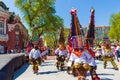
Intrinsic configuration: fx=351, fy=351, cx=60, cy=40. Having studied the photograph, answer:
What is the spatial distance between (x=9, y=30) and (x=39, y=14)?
11031 millimetres

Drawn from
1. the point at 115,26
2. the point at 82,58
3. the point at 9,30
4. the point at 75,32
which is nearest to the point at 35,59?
the point at 75,32

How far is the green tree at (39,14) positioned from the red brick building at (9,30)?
3.38 metres

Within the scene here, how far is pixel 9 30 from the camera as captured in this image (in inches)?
2648

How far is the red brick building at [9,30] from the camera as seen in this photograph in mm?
59469

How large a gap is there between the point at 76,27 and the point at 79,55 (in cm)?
167

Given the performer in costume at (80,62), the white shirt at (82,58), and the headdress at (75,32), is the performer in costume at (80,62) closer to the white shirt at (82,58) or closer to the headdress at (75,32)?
the white shirt at (82,58)

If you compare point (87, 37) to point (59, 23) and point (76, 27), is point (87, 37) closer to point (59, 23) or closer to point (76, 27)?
point (76, 27)

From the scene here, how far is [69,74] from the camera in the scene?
732 inches

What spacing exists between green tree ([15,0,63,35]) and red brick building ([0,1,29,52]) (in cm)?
338

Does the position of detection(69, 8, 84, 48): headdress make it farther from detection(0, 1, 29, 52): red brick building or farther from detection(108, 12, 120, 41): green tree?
detection(108, 12, 120, 41): green tree

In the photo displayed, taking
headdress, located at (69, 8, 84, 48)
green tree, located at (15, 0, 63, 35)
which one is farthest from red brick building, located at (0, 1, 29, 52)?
headdress, located at (69, 8, 84, 48)

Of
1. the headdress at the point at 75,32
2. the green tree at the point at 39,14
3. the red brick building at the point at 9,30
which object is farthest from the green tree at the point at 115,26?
the headdress at the point at 75,32

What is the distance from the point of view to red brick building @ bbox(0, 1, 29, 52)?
59.5 m

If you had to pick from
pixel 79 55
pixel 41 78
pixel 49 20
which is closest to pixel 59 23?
pixel 49 20
